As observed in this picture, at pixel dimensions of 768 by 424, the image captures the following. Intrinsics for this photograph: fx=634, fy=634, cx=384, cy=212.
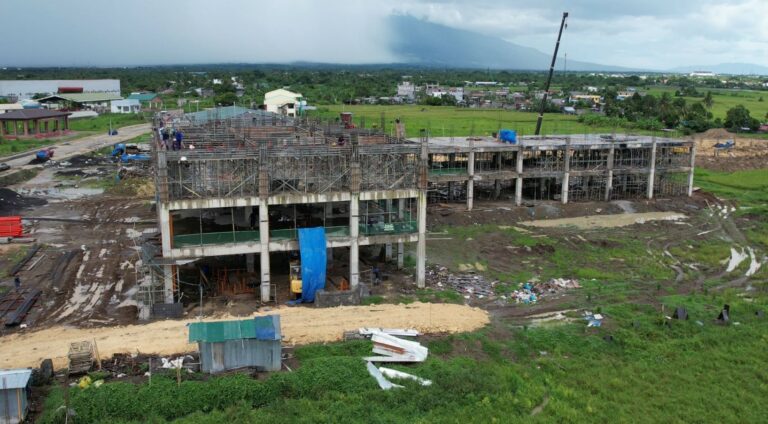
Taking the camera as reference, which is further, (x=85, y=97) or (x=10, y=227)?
(x=85, y=97)

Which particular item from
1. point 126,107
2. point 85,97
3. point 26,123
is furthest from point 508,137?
point 85,97

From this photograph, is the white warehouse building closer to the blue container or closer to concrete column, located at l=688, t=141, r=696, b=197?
the blue container

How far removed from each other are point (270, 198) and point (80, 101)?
112m

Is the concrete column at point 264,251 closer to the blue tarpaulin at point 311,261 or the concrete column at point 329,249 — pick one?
the blue tarpaulin at point 311,261

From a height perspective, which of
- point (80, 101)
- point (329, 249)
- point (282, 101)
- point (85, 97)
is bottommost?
point (329, 249)

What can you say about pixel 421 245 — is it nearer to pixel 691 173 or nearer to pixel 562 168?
pixel 562 168

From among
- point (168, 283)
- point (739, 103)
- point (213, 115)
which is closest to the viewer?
point (168, 283)

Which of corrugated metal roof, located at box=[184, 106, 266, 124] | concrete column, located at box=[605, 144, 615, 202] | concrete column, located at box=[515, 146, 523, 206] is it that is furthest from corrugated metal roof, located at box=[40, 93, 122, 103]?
concrete column, located at box=[605, 144, 615, 202]

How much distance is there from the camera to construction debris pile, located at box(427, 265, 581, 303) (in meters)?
35.3

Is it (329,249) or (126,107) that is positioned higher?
(126,107)

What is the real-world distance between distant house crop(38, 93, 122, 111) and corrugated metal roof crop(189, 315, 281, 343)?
11190cm

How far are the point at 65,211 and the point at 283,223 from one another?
25.1m

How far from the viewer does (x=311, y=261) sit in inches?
1300

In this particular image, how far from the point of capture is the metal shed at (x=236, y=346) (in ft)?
79.9
